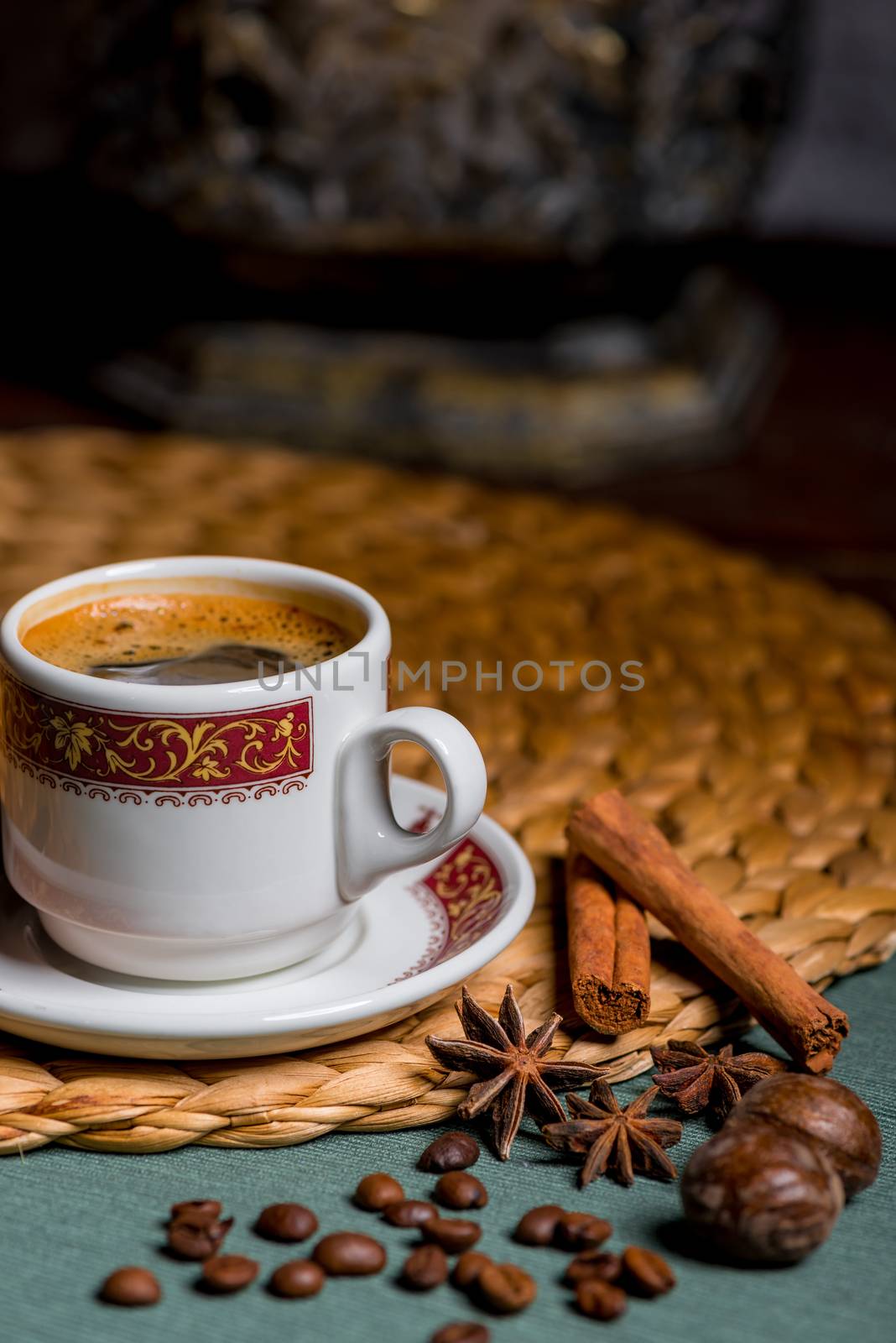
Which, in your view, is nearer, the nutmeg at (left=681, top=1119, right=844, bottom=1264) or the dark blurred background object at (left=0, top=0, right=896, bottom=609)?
the nutmeg at (left=681, top=1119, right=844, bottom=1264)

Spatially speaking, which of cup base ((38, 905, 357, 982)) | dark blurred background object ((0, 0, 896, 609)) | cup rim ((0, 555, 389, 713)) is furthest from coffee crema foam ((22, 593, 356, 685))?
dark blurred background object ((0, 0, 896, 609))

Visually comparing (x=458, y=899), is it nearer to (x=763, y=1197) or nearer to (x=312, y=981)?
(x=312, y=981)

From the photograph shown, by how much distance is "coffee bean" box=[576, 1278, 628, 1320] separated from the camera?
61 centimetres

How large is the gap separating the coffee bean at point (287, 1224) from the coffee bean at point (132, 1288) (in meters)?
0.05

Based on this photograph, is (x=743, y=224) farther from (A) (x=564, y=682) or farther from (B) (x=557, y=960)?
(B) (x=557, y=960)

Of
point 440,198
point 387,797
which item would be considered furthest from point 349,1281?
point 440,198

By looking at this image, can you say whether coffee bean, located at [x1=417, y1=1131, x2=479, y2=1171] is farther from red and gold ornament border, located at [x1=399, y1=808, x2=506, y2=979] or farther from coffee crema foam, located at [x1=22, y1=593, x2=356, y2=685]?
coffee crema foam, located at [x1=22, y1=593, x2=356, y2=685]

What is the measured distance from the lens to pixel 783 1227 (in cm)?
62

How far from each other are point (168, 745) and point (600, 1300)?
29 cm

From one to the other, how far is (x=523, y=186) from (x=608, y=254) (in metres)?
0.16

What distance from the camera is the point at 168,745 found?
706mm

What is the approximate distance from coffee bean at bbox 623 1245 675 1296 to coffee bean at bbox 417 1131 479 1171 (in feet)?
0.29

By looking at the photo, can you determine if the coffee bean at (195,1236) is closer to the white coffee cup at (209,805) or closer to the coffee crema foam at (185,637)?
the white coffee cup at (209,805)

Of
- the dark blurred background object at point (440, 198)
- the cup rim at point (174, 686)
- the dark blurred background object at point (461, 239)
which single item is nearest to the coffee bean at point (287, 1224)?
the cup rim at point (174, 686)
